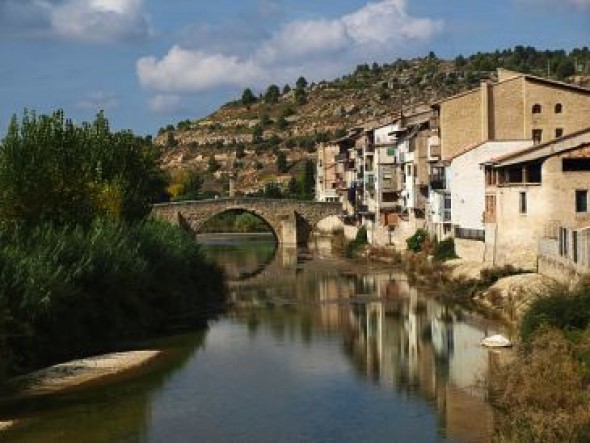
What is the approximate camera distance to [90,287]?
35719 millimetres

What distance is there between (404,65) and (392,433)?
153421mm

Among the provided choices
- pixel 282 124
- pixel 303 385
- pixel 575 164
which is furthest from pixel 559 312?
pixel 282 124

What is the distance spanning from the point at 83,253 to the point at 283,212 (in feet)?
181

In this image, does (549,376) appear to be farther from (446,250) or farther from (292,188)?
(292,188)

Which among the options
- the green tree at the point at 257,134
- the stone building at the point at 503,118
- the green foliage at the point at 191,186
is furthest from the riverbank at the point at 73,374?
the green tree at the point at 257,134

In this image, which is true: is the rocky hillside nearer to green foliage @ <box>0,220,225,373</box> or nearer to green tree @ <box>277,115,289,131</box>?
green tree @ <box>277,115,289,131</box>

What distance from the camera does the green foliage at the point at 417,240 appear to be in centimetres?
6034

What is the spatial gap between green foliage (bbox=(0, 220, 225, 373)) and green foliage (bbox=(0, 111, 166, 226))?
1154 mm

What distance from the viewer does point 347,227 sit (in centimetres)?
8588

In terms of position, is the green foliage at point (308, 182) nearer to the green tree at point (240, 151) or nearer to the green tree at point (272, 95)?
the green tree at point (240, 151)

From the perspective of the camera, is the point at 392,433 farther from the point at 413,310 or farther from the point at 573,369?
the point at 413,310

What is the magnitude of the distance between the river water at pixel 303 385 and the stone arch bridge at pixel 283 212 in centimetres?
4303

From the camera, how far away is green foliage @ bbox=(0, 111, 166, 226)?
39.0m

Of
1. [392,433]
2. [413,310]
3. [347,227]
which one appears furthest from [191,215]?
[392,433]
